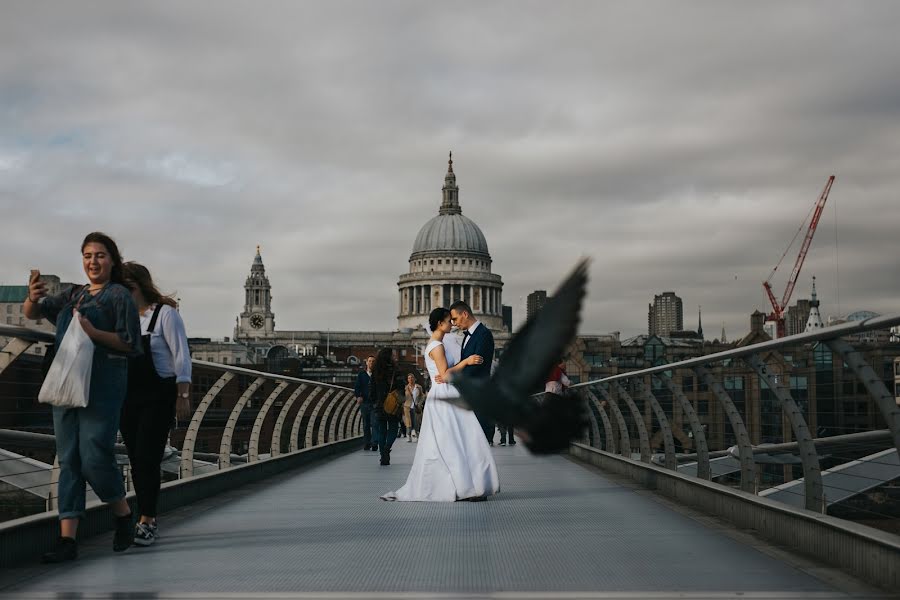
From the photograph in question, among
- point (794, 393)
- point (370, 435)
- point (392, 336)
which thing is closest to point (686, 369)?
point (794, 393)

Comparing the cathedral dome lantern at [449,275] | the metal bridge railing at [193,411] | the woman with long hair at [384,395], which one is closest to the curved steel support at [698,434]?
the metal bridge railing at [193,411]

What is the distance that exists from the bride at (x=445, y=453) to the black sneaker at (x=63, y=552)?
4058 millimetres

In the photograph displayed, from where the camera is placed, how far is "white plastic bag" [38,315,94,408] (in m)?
6.34

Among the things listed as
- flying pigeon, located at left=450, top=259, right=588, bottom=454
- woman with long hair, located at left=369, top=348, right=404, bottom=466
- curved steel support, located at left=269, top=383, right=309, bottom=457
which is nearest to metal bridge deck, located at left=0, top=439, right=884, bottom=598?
flying pigeon, located at left=450, top=259, right=588, bottom=454

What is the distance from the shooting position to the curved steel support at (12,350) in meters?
6.46

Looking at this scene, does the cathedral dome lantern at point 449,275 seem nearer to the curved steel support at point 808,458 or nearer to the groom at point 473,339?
the groom at point 473,339

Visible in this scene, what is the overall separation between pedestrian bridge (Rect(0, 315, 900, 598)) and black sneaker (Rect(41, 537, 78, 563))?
8 centimetres

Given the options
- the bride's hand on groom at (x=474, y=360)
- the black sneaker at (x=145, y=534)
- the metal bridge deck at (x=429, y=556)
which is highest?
the bride's hand on groom at (x=474, y=360)

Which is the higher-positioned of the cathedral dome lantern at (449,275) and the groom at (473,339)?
the cathedral dome lantern at (449,275)

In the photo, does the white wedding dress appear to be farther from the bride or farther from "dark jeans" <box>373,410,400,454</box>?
"dark jeans" <box>373,410,400,454</box>

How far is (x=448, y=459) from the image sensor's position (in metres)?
10.4

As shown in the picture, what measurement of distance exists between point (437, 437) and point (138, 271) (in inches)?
155

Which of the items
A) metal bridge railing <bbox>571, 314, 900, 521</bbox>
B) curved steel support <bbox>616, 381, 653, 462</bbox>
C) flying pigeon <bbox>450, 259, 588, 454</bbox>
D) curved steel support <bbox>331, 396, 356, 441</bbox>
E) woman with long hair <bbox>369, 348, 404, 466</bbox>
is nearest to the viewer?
flying pigeon <bbox>450, 259, 588, 454</bbox>

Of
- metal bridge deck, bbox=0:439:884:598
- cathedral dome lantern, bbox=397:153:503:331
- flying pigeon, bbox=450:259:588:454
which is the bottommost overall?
metal bridge deck, bbox=0:439:884:598
